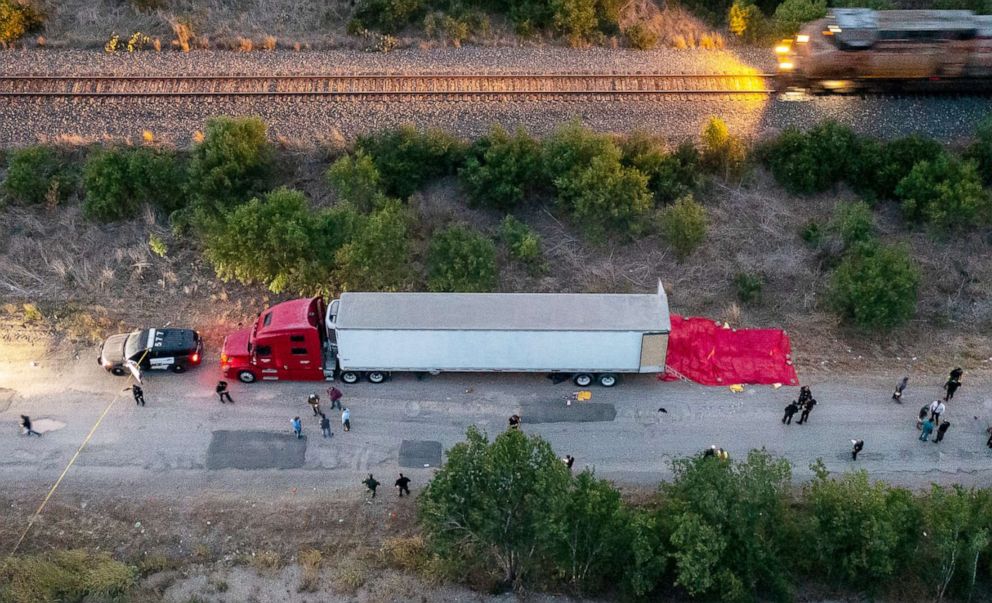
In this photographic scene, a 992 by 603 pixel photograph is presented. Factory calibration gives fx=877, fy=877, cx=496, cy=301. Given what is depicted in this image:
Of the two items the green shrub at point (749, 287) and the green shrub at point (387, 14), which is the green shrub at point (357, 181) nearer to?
the green shrub at point (387, 14)

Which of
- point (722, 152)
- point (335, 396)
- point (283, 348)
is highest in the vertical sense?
point (722, 152)

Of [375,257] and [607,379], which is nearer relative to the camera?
[607,379]

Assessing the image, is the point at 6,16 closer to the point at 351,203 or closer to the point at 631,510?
the point at 351,203

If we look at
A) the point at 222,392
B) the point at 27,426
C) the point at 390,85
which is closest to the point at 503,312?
the point at 222,392

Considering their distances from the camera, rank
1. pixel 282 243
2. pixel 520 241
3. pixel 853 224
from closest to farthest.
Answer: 1. pixel 282 243
2. pixel 853 224
3. pixel 520 241

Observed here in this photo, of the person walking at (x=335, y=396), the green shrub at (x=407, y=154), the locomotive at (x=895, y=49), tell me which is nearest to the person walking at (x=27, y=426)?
the person walking at (x=335, y=396)

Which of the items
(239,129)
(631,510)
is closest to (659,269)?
(631,510)

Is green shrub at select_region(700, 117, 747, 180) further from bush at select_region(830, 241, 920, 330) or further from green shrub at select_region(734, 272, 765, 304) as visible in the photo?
bush at select_region(830, 241, 920, 330)

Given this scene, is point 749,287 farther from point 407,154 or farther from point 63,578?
point 63,578
